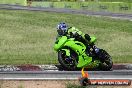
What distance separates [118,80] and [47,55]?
5.61 m

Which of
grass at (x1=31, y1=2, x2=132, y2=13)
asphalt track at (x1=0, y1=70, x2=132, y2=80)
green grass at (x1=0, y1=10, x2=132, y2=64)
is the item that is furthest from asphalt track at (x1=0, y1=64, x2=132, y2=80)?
grass at (x1=31, y1=2, x2=132, y2=13)

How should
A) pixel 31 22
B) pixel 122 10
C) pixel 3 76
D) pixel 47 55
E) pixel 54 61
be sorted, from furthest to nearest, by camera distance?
1. pixel 122 10
2. pixel 31 22
3. pixel 47 55
4. pixel 54 61
5. pixel 3 76

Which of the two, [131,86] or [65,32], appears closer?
[131,86]

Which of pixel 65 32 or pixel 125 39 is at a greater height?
pixel 65 32

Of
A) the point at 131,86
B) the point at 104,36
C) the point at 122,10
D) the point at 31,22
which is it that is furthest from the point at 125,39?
the point at 122,10

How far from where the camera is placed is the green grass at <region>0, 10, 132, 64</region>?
49.1 feet

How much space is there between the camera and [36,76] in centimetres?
1018

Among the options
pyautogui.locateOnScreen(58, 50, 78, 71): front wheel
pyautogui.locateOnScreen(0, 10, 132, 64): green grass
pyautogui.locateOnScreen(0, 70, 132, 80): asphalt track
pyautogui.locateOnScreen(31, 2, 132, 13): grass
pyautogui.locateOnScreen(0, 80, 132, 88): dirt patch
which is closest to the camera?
pyautogui.locateOnScreen(0, 80, 132, 88): dirt patch

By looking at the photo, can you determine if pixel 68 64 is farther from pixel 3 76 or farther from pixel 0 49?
pixel 0 49

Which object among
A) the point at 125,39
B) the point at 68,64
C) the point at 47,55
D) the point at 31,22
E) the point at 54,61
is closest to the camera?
the point at 68,64

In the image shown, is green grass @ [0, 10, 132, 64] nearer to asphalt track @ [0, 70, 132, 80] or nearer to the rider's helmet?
the rider's helmet

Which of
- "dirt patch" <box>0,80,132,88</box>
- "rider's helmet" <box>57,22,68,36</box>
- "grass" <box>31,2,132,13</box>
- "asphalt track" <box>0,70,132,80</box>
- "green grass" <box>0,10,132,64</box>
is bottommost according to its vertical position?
"grass" <box>31,2,132,13</box>

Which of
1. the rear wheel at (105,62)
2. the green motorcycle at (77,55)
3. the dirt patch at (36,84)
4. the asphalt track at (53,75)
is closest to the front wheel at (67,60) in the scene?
the green motorcycle at (77,55)

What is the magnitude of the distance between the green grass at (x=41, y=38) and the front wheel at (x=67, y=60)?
94.2 inches
